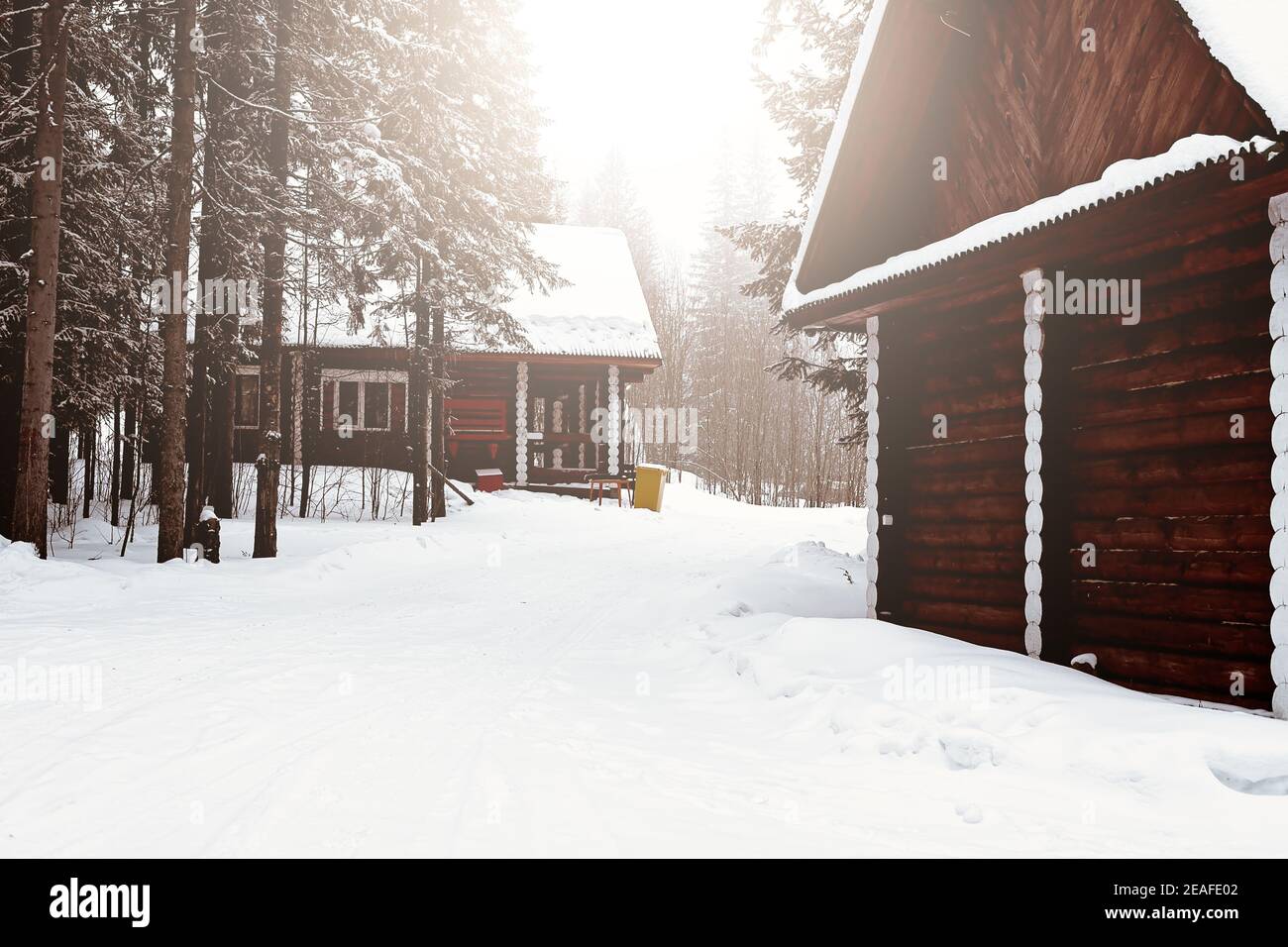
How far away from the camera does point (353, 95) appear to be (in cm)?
1395

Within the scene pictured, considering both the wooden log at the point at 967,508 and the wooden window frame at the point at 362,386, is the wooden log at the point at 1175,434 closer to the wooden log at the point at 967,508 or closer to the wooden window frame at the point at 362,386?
the wooden log at the point at 967,508

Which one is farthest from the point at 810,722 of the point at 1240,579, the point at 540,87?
the point at 540,87

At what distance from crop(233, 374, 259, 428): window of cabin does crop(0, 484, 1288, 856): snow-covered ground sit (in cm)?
1683

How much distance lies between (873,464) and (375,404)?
20.8m

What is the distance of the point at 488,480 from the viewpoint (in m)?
25.2

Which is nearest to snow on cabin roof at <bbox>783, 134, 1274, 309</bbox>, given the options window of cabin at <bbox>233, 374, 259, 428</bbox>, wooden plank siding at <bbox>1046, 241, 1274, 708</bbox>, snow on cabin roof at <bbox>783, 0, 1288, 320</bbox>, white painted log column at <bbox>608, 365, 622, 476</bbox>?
snow on cabin roof at <bbox>783, 0, 1288, 320</bbox>

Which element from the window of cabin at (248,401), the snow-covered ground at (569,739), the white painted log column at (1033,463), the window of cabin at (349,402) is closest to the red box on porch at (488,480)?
the window of cabin at (349,402)

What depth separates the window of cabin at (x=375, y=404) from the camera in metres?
26.7

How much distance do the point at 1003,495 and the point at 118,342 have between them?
46.6 feet

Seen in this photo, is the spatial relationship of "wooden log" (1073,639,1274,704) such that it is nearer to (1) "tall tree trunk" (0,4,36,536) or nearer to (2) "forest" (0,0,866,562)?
(2) "forest" (0,0,866,562)

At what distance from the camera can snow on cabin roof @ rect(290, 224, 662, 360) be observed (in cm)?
2600

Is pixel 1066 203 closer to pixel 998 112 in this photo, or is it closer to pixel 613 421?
pixel 998 112

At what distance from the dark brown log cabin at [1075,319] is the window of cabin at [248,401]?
21566 millimetres
